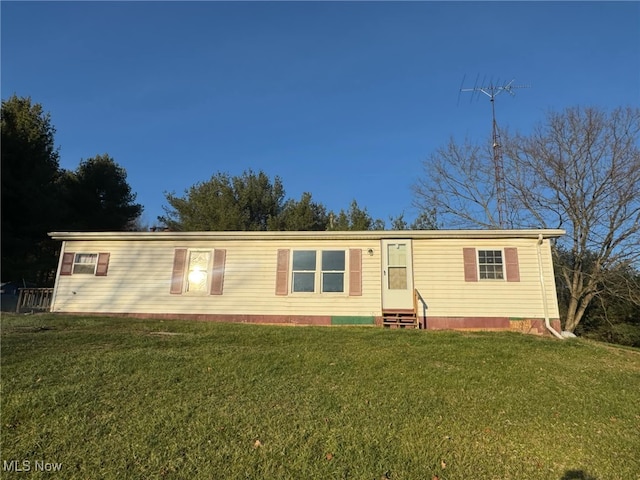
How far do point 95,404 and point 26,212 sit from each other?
580 inches


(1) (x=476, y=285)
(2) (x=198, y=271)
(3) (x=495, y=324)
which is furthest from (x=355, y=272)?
(2) (x=198, y=271)

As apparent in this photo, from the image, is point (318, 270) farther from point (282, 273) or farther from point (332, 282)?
point (282, 273)

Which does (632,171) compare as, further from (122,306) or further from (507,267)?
(122,306)

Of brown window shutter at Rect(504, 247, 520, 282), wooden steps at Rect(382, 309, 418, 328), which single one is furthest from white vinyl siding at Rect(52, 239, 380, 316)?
brown window shutter at Rect(504, 247, 520, 282)

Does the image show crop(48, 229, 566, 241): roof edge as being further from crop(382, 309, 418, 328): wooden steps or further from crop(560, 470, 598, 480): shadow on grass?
crop(560, 470, 598, 480): shadow on grass

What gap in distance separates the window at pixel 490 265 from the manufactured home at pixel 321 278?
27 mm

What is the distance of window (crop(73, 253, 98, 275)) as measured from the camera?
1152 centimetres

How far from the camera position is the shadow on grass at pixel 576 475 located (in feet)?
9.90

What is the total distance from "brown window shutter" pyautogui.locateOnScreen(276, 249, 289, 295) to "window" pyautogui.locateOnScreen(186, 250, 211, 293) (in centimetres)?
208

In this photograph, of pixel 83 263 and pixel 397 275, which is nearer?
pixel 397 275

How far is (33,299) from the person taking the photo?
12.7 metres

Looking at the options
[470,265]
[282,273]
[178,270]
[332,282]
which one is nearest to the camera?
Result: [470,265]

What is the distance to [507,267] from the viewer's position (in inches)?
405

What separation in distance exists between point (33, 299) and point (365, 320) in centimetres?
1080
